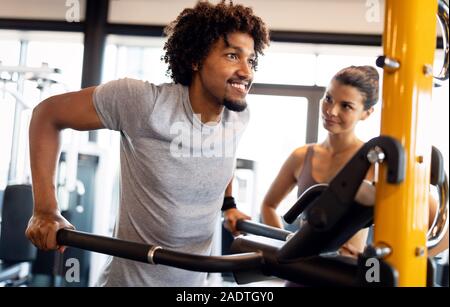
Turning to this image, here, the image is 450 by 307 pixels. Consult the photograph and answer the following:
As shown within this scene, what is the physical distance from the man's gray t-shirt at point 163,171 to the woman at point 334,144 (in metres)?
0.18

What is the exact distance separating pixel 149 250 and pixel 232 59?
0.37 meters

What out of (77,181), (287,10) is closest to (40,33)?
(287,10)

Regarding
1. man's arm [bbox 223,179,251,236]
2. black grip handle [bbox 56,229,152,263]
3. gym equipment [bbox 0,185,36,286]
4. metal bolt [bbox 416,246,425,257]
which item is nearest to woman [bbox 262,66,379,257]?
man's arm [bbox 223,179,251,236]

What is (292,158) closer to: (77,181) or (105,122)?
(105,122)

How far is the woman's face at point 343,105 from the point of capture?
0.80 m

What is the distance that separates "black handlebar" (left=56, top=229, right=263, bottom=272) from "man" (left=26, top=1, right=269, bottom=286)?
133 millimetres

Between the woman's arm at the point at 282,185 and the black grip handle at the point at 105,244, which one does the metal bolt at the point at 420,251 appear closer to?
the black grip handle at the point at 105,244

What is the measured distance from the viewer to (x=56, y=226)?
2.04ft

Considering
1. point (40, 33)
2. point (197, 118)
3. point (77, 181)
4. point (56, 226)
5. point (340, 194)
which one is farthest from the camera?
point (77, 181)

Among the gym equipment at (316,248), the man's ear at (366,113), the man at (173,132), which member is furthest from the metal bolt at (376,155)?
the man's ear at (366,113)

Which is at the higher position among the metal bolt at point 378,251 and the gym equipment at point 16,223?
the metal bolt at point 378,251

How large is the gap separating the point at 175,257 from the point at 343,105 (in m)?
0.49

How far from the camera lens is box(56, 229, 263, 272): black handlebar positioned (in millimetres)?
505

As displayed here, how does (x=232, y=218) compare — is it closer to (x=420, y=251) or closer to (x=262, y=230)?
(x=262, y=230)
